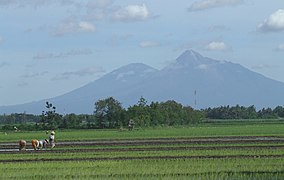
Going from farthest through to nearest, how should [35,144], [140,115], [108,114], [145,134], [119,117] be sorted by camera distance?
[108,114], [119,117], [140,115], [145,134], [35,144]

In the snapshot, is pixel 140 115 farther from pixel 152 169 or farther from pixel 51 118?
pixel 152 169

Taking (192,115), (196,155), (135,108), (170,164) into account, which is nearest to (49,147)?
(196,155)

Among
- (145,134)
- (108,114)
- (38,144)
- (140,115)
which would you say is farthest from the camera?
(108,114)

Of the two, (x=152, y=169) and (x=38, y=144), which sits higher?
(x=38, y=144)

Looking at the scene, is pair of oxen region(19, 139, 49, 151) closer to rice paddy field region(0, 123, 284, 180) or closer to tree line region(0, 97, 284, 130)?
rice paddy field region(0, 123, 284, 180)

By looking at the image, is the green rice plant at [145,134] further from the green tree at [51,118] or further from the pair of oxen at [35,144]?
the green tree at [51,118]

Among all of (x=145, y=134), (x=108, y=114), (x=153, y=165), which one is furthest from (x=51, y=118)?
(x=153, y=165)

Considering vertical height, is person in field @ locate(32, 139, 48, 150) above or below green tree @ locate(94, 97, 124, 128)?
below

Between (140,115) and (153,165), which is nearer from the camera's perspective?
(153,165)

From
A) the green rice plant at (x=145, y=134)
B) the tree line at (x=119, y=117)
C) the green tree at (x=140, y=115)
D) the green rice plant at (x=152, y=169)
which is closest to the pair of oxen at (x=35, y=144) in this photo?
the green rice plant at (x=152, y=169)

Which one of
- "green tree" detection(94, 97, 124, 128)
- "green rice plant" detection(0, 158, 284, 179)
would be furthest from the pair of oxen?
"green tree" detection(94, 97, 124, 128)

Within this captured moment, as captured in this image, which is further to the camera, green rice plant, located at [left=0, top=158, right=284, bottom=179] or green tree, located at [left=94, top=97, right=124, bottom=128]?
green tree, located at [left=94, top=97, right=124, bottom=128]

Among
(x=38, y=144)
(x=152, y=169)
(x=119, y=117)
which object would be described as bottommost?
(x=152, y=169)

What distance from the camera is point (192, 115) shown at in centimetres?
11894
